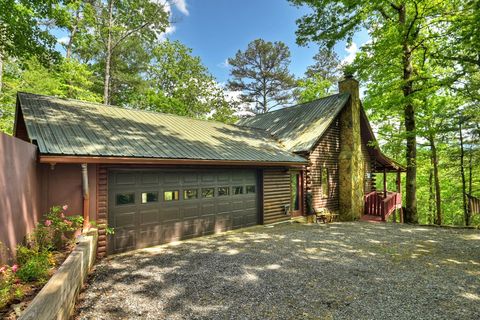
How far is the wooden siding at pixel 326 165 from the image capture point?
43.5ft

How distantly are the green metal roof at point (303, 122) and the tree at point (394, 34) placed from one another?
95.7 inches

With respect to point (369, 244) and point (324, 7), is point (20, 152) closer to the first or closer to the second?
point (369, 244)

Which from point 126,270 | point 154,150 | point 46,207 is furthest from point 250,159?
point 46,207

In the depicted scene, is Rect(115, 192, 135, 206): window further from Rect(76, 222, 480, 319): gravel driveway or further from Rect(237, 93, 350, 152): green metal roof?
Rect(237, 93, 350, 152): green metal roof

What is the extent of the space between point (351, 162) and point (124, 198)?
11.2 meters

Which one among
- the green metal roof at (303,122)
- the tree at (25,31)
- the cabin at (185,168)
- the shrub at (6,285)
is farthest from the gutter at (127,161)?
the tree at (25,31)

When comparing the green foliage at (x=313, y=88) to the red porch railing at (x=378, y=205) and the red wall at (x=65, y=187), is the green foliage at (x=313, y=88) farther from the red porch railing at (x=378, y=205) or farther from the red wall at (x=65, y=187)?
the red wall at (x=65, y=187)

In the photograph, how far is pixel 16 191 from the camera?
4.25 meters

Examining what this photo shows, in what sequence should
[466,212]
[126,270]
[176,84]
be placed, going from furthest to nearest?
1. [176,84]
2. [466,212]
3. [126,270]

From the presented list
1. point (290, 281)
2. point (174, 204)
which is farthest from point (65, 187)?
point (290, 281)

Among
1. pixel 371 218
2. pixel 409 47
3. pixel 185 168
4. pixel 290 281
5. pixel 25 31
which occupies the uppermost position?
pixel 409 47

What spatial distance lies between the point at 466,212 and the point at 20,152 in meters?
23.7

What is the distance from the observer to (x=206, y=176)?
9141 millimetres

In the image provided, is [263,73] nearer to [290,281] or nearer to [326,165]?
[326,165]
